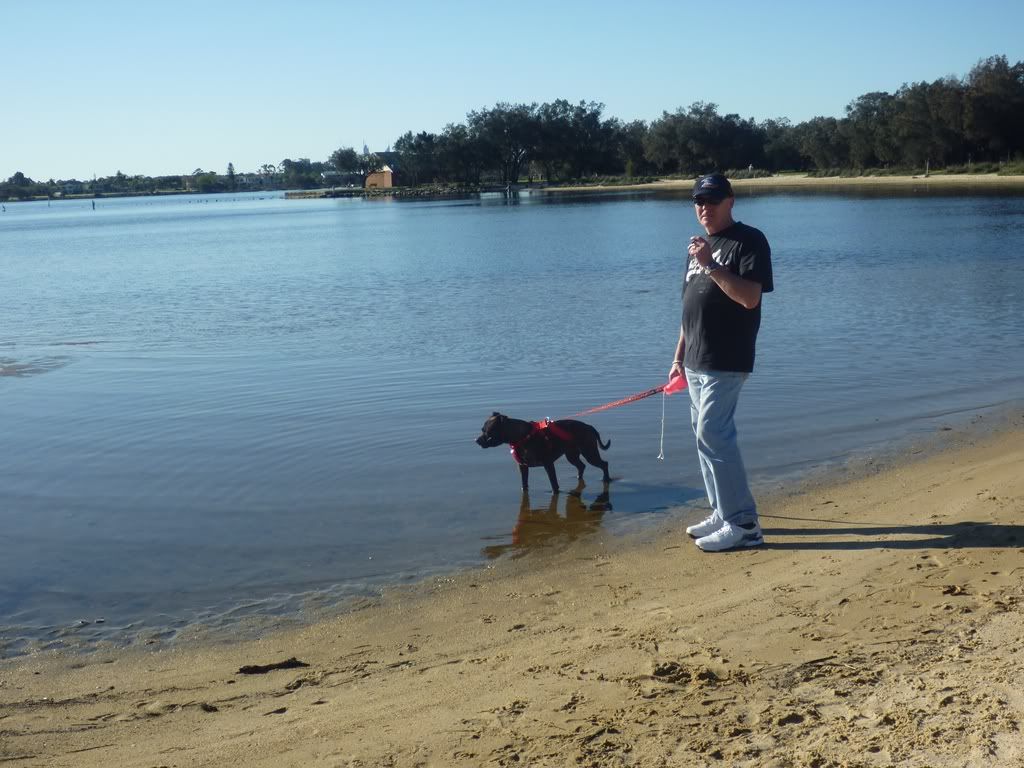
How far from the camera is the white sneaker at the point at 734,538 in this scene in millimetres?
6394

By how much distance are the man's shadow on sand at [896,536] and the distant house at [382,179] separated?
567 ft

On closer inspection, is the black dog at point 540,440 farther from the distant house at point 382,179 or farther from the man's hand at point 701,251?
the distant house at point 382,179

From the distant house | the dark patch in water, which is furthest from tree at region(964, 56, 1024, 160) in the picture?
the distant house

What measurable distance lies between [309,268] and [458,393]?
24.5 m

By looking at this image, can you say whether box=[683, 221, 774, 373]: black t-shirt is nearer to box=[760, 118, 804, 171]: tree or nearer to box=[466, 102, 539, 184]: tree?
box=[760, 118, 804, 171]: tree

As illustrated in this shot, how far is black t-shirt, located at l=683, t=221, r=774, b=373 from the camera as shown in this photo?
5895 millimetres

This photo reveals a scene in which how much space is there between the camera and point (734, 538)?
640cm

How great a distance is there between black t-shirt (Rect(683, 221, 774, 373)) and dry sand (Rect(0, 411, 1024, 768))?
126 centimetres

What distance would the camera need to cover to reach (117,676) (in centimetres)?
528

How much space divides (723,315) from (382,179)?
181m

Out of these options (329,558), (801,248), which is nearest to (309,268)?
(801,248)

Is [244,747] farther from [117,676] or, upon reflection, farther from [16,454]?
[16,454]

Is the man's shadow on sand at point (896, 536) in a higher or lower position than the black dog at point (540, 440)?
lower

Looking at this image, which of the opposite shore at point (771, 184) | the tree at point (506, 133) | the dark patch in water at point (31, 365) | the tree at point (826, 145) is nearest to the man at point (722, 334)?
the dark patch in water at point (31, 365)
